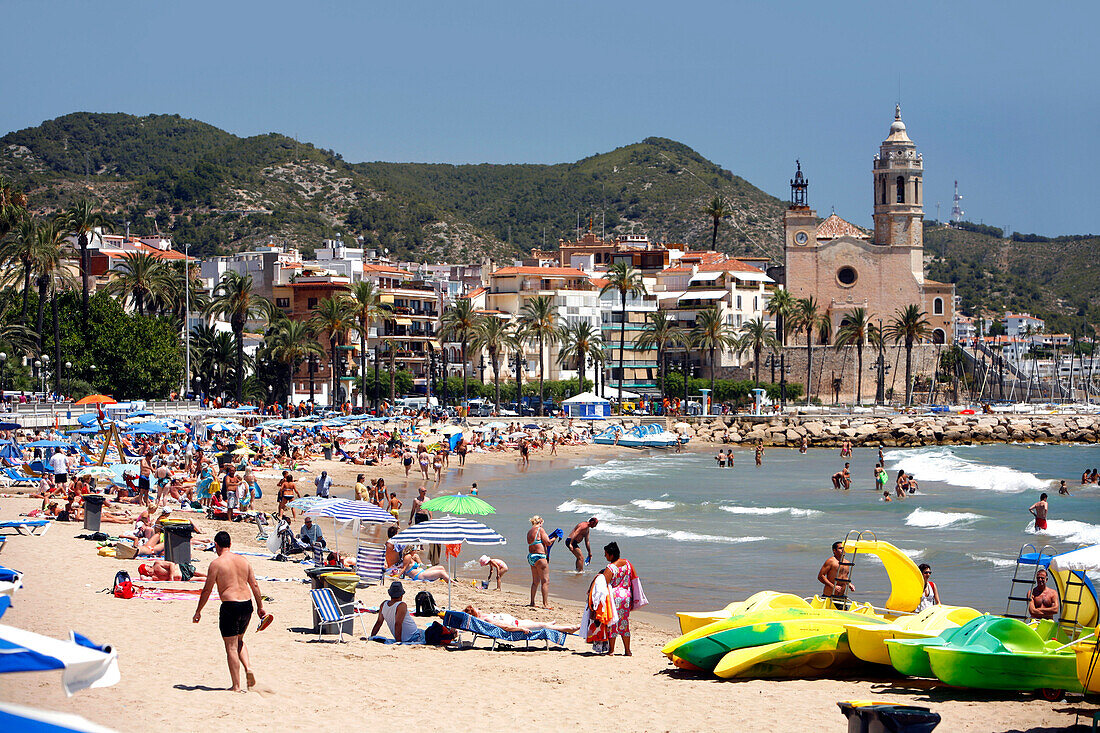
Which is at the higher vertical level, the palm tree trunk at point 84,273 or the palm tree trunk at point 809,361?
the palm tree trunk at point 84,273

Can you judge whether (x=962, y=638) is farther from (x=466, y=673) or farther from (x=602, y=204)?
(x=602, y=204)

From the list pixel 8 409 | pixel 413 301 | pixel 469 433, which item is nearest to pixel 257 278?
pixel 413 301

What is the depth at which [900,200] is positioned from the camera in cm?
9206

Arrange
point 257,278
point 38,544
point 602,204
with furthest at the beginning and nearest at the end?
point 602,204, point 257,278, point 38,544

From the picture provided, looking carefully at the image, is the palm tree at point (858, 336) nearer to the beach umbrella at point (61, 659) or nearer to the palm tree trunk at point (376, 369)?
the palm tree trunk at point (376, 369)

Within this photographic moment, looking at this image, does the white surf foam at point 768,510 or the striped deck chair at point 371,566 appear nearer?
the striped deck chair at point 371,566

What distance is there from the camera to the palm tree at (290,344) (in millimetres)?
60125

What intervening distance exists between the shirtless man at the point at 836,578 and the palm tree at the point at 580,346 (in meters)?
59.9

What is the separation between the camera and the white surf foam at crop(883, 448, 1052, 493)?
38.1 m

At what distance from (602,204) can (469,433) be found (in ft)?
431

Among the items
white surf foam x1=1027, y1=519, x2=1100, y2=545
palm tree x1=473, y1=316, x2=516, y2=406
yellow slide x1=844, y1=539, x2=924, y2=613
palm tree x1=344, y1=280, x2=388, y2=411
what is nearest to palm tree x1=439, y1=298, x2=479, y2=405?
palm tree x1=473, y1=316, x2=516, y2=406

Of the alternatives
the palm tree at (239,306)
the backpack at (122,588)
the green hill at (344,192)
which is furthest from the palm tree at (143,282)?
the green hill at (344,192)

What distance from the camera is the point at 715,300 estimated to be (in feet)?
278

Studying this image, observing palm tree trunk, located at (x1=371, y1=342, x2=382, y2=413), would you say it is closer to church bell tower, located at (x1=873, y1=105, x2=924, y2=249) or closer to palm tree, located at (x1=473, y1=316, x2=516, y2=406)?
palm tree, located at (x1=473, y1=316, x2=516, y2=406)
